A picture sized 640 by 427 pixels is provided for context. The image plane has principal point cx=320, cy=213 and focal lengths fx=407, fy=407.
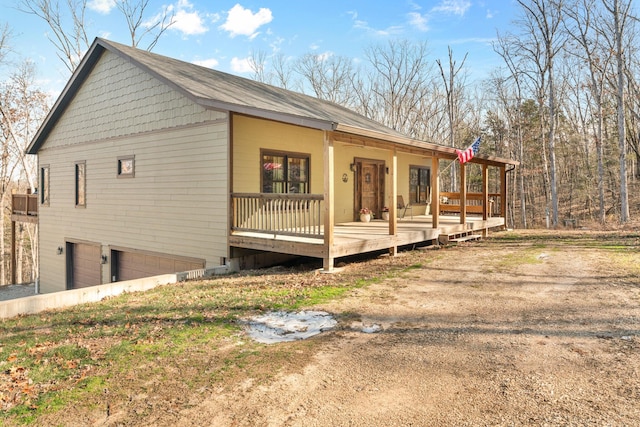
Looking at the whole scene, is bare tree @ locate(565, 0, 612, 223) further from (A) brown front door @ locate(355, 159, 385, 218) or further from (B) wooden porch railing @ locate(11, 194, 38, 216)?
(B) wooden porch railing @ locate(11, 194, 38, 216)

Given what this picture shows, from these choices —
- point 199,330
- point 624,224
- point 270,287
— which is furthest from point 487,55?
point 199,330

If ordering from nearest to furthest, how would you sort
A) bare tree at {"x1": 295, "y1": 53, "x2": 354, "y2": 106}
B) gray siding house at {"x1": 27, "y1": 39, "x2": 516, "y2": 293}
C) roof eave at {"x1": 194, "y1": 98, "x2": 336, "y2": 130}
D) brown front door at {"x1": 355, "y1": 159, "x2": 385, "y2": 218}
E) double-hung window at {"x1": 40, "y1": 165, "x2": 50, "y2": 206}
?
roof eave at {"x1": 194, "y1": 98, "x2": 336, "y2": 130} < gray siding house at {"x1": 27, "y1": 39, "x2": 516, "y2": 293} < brown front door at {"x1": 355, "y1": 159, "x2": 385, "y2": 218} < double-hung window at {"x1": 40, "y1": 165, "x2": 50, "y2": 206} < bare tree at {"x1": 295, "y1": 53, "x2": 354, "y2": 106}

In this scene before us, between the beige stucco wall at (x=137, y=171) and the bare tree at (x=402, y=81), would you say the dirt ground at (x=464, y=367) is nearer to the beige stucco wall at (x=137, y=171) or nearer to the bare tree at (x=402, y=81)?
the beige stucco wall at (x=137, y=171)

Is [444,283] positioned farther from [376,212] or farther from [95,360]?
[376,212]

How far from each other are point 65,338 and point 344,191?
9037mm

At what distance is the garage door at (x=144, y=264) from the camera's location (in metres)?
10.1

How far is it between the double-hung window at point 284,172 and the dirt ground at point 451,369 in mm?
4475

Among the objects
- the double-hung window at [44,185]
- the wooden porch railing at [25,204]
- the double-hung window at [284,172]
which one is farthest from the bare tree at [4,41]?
the double-hung window at [284,172]

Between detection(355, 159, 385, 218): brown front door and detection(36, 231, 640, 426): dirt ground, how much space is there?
7117 mm

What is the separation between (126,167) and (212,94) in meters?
4.07

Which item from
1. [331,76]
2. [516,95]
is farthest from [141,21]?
[516,95]

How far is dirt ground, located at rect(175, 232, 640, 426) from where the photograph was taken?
277 centimetres

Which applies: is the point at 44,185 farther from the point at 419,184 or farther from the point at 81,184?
the point at 419,184

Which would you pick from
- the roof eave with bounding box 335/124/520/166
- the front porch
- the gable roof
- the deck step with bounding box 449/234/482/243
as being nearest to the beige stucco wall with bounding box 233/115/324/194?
the gable roof
